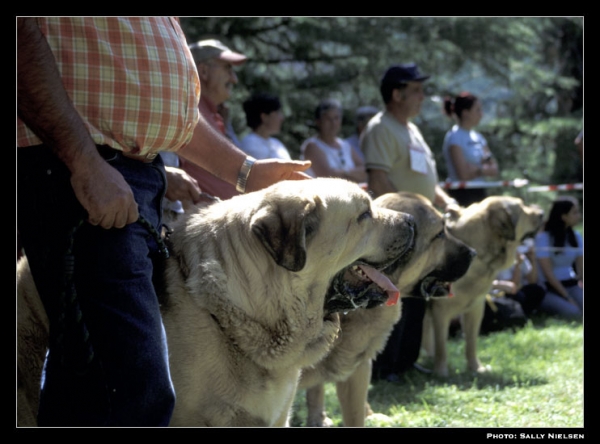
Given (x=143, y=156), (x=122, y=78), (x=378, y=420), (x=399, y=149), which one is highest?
(x=122, y=78)

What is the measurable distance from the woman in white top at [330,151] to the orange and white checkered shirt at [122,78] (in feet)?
16.4

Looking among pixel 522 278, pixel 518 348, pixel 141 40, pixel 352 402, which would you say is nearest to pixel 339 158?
pixel 518 348

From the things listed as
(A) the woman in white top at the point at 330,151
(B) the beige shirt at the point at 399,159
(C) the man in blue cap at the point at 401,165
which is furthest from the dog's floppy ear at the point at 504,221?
(A) the woman in white top at the point at 330,151

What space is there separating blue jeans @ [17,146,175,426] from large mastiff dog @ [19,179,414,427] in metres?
0.35

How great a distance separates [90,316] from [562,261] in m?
8.23

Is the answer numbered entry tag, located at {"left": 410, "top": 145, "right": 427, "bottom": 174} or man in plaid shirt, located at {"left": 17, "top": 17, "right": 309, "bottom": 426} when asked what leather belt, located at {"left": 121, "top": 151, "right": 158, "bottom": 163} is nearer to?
man in plaid shirt, located at {"left": 17, "top": 17, "right": 309, "bottom": 426}

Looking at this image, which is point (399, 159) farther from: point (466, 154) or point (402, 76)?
point (466, 154)

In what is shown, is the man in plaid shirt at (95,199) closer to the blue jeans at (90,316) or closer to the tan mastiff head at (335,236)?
the blue jeans at (90,316)

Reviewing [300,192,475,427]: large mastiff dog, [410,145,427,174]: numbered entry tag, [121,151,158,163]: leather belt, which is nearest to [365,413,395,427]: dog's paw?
[300,192,475,427]: large mastiff dog

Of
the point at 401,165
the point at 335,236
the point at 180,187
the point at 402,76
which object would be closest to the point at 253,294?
the point at 335,236

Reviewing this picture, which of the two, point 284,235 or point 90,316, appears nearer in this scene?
point 90,316

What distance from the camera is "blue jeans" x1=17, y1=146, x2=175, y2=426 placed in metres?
2.40

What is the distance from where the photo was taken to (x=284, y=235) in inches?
111

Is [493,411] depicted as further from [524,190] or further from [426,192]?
[524,190]
